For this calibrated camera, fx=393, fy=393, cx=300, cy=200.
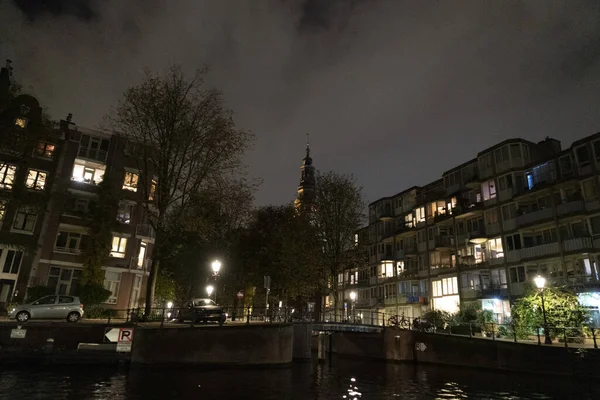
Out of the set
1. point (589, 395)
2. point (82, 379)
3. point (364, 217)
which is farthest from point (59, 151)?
point (589, 395)

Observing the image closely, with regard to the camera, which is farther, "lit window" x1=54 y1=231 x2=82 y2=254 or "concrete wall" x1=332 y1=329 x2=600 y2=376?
"lit window" x1=54 y1=231 x2=82 y2=254

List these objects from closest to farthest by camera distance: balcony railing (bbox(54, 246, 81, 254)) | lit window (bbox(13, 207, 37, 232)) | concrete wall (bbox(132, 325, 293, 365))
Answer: concrete wall (bbox(132, 325, 293, 365)), lit window (bbox(13, 207, 37, 232)), balcony railing (bbox(54, 246, 81, 254))

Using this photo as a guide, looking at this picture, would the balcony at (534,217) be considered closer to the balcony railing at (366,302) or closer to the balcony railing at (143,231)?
the balcony railing at (366,302)

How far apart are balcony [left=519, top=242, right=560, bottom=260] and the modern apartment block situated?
9cm

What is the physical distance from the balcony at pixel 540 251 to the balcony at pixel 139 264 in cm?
3803

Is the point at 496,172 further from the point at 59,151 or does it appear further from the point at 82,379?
the point at 59,151

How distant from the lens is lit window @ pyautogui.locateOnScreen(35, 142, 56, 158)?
37.5 m

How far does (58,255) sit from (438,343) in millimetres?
35045

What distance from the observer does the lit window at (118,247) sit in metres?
38.4

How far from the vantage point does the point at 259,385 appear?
19609 millimetres

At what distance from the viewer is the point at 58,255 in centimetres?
3647

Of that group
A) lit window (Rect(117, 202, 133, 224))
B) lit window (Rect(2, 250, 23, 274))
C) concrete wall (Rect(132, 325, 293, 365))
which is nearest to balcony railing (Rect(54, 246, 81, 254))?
lit window (Rect(2, 250, 23, 274))

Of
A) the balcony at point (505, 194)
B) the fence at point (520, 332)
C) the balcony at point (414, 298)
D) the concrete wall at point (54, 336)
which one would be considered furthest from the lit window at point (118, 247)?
the balcony at point (505, 194)

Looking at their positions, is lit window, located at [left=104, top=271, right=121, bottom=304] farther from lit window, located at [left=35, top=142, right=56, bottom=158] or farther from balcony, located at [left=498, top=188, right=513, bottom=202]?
balcony, located at [left=498, top=188, right=513, bottom=202]
